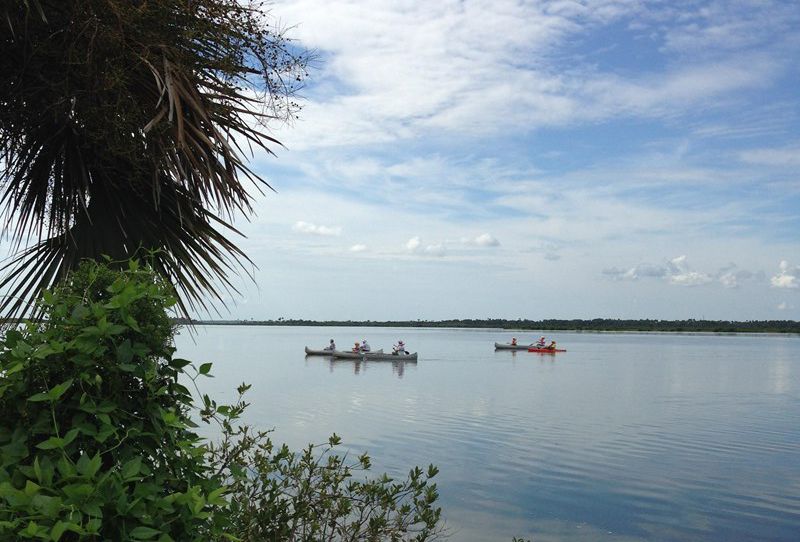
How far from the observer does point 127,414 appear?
2.01 metres

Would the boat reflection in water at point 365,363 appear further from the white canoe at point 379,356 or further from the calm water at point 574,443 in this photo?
the calm water at point 574,443

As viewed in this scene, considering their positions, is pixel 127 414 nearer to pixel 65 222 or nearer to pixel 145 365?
pixel 145 365

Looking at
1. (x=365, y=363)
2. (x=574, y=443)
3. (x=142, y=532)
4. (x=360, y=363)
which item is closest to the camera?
(x=142, y=532)

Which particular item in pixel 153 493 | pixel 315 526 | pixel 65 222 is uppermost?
pixel 65 222

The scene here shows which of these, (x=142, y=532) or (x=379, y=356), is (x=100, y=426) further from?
(x=379, y=356)

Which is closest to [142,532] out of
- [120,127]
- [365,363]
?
[120,127]

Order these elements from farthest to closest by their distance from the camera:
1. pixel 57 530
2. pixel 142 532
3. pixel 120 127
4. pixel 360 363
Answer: pixel 360 363 < pixel 120 127 < pixel 142 532 < pixel 57 530

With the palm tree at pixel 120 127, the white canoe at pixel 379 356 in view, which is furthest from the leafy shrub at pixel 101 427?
the white canoe at pixel 379 356

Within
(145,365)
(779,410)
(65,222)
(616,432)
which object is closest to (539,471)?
(616,432)

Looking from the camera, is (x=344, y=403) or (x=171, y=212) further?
(x=344, y=403)

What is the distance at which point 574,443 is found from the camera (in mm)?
21188

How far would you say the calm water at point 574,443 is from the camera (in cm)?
1308

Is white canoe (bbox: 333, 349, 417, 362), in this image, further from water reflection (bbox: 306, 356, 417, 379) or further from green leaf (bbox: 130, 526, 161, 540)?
green leaf (bbox: 130, 526, 161, 540)

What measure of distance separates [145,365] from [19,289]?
7.88 feet
